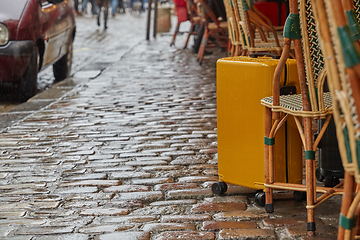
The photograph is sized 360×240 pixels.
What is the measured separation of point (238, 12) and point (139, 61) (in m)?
4.80

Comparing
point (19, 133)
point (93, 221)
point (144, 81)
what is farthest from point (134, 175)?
point (144, 81)

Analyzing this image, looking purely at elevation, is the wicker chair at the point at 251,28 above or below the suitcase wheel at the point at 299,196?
above

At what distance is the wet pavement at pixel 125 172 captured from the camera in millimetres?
2637

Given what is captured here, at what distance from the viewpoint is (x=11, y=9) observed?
5.86m

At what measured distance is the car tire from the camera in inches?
237

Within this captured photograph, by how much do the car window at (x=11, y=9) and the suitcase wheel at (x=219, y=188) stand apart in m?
3.79

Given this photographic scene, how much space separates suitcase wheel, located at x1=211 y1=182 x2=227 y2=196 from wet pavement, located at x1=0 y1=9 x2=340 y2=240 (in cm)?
4

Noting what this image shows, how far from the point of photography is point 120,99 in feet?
20.1

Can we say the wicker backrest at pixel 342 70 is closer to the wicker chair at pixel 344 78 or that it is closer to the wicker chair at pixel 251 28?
the wicker chair at pixel 344 78

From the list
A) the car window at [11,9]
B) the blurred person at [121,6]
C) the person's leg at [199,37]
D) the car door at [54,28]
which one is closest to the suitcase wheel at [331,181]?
the car window at [11,9]

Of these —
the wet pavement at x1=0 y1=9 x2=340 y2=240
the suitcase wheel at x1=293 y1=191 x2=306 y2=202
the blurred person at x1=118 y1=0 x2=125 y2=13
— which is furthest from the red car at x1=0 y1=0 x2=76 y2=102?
the blurred person at x1=118 y1=0 x2=125 y2=13

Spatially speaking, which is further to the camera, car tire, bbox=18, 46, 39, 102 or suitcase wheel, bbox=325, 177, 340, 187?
car tire, bbox=18, 46, 39, 102

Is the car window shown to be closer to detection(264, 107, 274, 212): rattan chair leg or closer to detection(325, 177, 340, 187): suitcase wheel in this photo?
detection(264, 107, 274, 212): rattan chair leg

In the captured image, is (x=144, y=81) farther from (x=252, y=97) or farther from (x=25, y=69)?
(x=252, y=97)
